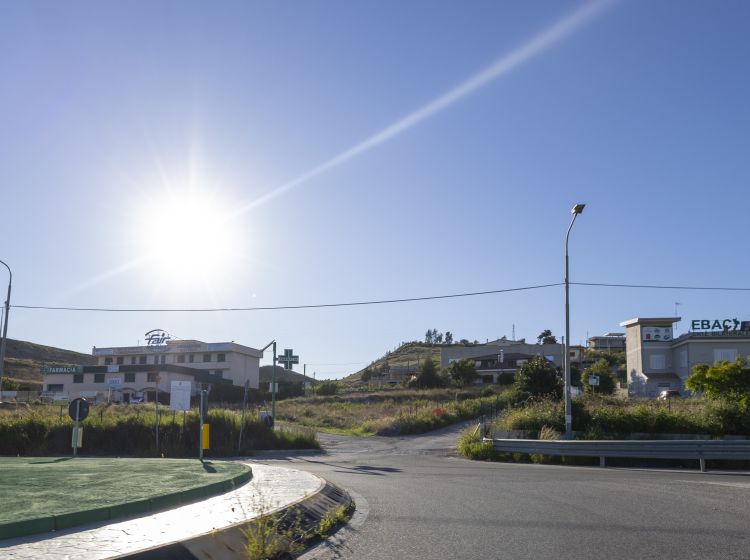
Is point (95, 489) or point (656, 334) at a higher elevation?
point (656, 334)

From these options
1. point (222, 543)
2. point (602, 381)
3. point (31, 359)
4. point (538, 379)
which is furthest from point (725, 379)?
point (31, 359)

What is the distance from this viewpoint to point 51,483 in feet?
32.0

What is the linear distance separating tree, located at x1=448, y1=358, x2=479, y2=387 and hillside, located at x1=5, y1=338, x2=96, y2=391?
5125cm

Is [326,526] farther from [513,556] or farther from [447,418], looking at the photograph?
[447,418]

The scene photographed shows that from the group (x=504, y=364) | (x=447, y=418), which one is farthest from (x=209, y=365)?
(x=447, y=418)

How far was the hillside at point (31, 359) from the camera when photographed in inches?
3858

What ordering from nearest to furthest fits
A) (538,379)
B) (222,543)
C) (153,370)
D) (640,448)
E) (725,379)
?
(222,543), (640,448), (725,379), (538,379), (153,370)

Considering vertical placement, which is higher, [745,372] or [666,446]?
[745,372]

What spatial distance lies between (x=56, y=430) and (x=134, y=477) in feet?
55.9

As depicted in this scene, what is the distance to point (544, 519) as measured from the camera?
9086 millimetres

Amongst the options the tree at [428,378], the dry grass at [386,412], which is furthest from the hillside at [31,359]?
the tree at [428,378]

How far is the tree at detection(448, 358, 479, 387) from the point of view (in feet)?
275

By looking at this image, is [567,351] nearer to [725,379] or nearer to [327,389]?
[725,379]

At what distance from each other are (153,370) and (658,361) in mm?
50562
